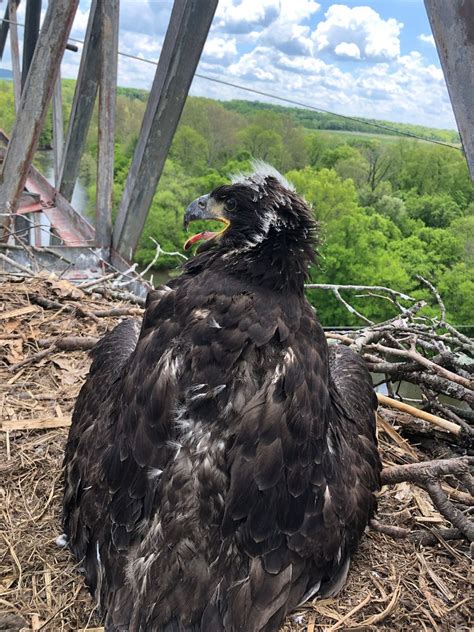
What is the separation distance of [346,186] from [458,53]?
16.6 m

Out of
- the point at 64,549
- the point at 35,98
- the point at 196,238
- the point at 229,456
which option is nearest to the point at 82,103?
the point at 35,98

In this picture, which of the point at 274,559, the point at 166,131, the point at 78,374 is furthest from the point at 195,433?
the point at 166,131

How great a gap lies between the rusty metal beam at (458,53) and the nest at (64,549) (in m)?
1.74

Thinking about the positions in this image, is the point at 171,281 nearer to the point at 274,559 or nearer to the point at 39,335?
the point at 274,559

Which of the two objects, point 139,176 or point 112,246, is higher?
point 139,176

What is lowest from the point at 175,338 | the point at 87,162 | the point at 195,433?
the point at 87,162

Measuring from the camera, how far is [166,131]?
4793 mm

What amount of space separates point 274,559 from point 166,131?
3.83 meters

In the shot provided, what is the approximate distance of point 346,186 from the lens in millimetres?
17406

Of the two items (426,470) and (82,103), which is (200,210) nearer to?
(426,470)

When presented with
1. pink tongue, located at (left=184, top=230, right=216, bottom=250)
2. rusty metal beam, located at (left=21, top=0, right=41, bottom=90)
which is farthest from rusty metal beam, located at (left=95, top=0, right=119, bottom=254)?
rusty metal beam, located at (left=21, top=0, right=41, bottom=90)

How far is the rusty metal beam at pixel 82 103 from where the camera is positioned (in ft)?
18.4

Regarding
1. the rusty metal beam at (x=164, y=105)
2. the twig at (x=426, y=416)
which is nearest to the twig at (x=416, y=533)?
the twig at (x=426, y=416)

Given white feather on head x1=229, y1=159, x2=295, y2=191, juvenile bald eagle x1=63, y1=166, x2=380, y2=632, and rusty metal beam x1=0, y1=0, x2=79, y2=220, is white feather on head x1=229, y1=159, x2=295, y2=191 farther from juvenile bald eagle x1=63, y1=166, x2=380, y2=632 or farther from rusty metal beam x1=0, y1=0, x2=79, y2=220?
rusty metal beam x1=0, y1=0, x2=79, y2=220
